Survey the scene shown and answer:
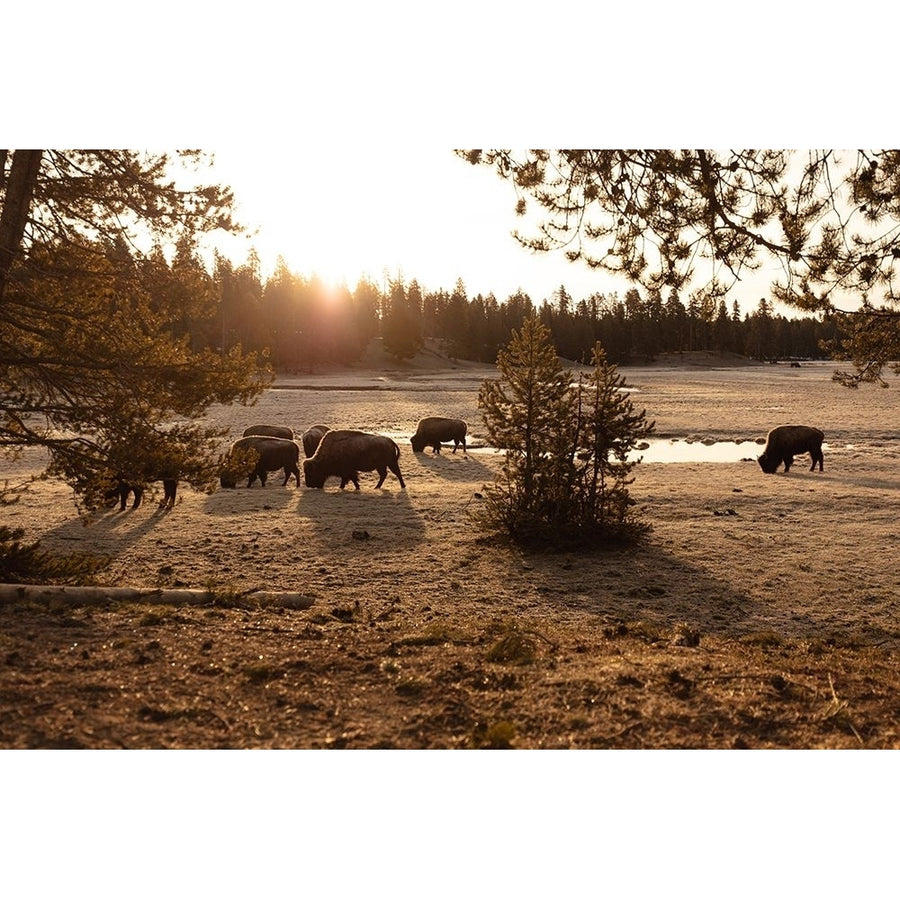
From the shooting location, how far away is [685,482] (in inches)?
790

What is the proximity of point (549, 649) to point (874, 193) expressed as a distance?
501cm

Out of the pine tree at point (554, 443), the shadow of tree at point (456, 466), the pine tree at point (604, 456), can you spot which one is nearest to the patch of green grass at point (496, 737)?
the pine tree at point (554, 443)

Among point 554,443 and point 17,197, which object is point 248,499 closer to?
point 554,443

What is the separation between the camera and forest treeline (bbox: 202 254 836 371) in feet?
269

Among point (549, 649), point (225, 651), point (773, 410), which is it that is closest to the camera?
point (225, 651)

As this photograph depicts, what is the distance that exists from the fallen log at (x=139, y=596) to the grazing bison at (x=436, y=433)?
19.2 m

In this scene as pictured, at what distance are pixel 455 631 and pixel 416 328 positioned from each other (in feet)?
294

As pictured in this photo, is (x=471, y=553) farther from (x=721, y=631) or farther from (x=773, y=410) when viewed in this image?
(x=773, y=410)

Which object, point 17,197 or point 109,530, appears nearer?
point 17,197

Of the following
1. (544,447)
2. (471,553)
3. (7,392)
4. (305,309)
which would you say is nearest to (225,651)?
(7,392)

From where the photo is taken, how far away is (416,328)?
95.2 metres

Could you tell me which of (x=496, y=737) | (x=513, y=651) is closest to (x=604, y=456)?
(x=513, y=651)

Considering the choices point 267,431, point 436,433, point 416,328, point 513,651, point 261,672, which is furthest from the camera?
point 416,328

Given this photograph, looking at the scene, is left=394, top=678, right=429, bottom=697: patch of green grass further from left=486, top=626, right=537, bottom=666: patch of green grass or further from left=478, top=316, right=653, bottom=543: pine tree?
left=478, top=316, right=653, bottom=543: pine tree
